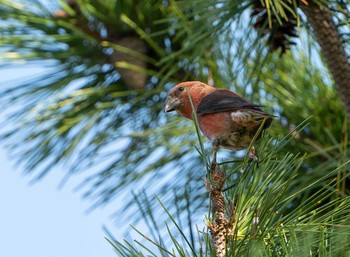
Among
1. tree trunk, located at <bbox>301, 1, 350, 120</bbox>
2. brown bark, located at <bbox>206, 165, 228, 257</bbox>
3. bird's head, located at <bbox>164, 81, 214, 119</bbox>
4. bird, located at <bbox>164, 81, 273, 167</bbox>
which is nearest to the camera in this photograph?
brown bark, located at <bbox>206, 165, 228, 257</bbox>

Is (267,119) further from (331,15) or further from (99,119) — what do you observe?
(99,119)

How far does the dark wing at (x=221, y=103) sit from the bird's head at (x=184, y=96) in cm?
5

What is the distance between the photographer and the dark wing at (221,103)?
2.44 metres

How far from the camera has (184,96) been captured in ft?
8.71

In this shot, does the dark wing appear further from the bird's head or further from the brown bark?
the brown bark

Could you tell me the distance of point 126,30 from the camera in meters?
3.12

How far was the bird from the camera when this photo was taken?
2377 millimetres

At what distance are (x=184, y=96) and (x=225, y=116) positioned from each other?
0.22 meters

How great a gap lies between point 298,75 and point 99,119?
2.36 feet

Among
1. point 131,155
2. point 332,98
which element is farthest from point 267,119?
point 131,155

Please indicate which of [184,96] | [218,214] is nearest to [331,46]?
[184,96]

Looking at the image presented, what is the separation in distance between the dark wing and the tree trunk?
0.79 feet

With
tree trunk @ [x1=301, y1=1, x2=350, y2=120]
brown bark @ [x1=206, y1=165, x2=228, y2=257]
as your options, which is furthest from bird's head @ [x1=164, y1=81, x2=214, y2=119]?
brown bark @ [x1=206, y1=165, x2=228, y2=257]

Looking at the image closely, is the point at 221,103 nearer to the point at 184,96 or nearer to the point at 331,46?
the point at 184,96
